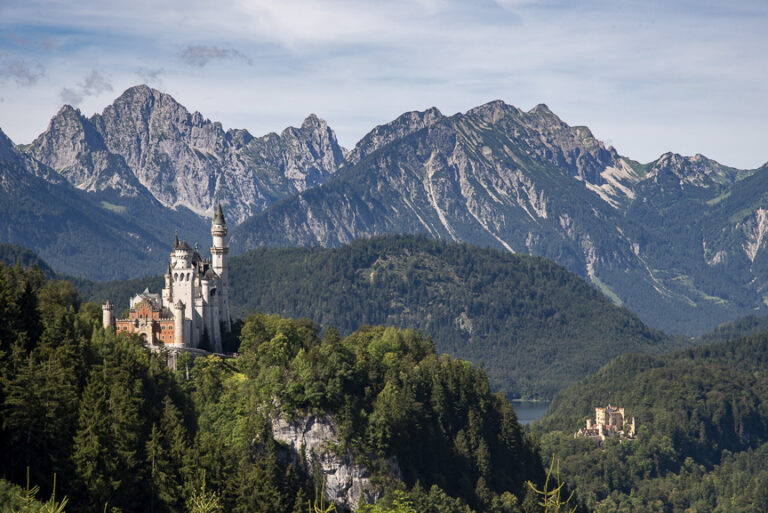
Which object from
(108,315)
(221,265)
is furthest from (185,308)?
(221,265)

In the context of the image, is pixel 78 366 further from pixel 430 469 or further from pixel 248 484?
pixel 430 469

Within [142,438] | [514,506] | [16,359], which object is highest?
[16,359]

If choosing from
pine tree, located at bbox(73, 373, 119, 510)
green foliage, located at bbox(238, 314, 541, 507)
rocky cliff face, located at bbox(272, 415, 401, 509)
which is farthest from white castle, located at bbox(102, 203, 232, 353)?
pine tree, located at bbox(73, 373, 119, 510)

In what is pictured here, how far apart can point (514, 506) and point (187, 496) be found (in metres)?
63.9

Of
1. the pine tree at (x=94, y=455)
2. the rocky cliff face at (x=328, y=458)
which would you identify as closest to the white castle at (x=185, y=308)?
the rocky cliff face at (x=328, y=458)

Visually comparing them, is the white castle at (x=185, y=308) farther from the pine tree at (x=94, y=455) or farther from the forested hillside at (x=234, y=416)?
the pine tree at (x=94, y=455)

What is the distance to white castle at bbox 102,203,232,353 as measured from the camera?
15112 centimetres

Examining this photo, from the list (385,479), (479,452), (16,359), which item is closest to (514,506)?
(479,452)

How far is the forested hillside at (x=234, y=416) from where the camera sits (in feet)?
320

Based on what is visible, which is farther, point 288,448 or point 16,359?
point 288,448

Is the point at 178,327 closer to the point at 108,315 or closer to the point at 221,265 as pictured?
the point at 108,315

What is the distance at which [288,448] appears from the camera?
14338 centimetres

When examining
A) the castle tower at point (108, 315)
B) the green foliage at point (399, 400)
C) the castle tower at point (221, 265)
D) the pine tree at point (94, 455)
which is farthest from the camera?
the castle tower at point (221, 265)

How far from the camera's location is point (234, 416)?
14212 centimetres
